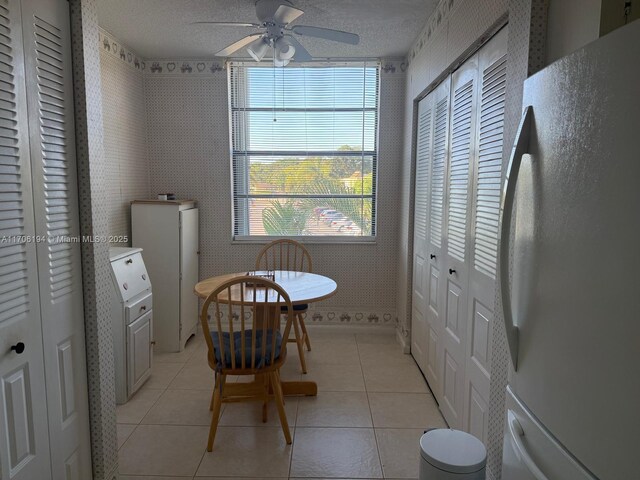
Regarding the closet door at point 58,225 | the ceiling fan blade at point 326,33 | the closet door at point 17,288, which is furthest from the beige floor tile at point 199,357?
the ceiling fan blade at point 326,33

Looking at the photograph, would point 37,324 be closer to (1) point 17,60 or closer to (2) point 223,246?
(1) point 17,60

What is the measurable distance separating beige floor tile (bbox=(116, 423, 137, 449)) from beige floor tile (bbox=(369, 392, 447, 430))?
56.2 inches

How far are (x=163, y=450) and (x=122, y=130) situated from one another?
249 cm

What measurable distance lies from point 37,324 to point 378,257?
9.71ft

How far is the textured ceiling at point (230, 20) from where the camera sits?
261cm

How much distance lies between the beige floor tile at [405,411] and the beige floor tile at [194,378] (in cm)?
118

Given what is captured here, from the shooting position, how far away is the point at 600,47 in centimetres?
70

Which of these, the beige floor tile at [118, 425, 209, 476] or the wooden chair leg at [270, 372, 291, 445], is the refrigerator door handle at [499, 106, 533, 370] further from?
the beige floor tile at [118, 425, 209, 476]

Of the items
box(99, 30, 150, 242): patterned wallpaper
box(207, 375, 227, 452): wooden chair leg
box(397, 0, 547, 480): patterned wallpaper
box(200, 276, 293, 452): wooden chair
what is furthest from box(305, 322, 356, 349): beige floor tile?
box(99, 30, 150, 242): patterned wallpaper

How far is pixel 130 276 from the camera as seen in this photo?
281 cm

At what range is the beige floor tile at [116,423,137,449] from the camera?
2.30m

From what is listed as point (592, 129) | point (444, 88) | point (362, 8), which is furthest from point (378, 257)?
point (592, 129)

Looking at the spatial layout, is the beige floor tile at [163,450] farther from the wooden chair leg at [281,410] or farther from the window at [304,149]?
the window at [304,149]

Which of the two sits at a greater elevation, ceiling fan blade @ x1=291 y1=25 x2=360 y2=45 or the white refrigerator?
ceiling fan blade @ x1=291 y1=25 x2=360 y2=45
